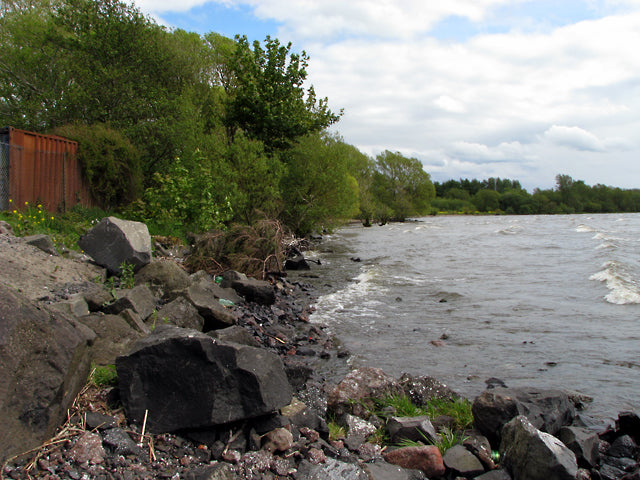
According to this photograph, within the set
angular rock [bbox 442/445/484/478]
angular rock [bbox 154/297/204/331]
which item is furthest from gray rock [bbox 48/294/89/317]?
angular rock [bbox 442/445/484/478]

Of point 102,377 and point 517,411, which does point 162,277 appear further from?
point 517,411

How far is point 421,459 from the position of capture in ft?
13.2

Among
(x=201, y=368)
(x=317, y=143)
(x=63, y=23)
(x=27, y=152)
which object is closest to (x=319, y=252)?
(x=317, y=143)

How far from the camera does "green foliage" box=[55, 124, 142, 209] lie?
16.3m

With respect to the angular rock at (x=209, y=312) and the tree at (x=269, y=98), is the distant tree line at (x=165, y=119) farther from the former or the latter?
the angular rock at (x=209, y=312)

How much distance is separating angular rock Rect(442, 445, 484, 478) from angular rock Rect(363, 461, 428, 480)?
0.30m

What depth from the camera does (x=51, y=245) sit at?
9.01 metres

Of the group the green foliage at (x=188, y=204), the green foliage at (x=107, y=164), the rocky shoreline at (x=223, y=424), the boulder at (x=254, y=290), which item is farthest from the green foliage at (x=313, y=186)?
the rocky shoreline at (x=223, y=424)

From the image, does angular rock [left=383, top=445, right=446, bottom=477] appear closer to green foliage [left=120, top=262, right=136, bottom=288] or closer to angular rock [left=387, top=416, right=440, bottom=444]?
angular rock [left=387, top=416, right=440, bottom=444]

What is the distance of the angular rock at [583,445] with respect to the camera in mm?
4281

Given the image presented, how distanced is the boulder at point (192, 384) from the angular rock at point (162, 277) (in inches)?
201

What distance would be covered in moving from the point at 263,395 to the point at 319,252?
21581 millimetres

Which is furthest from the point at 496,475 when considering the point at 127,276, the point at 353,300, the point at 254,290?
the point at 353,300

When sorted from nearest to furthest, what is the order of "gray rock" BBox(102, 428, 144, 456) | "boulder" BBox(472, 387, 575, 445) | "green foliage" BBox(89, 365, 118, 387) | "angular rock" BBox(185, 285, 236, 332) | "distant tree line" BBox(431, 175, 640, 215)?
"gray rock" BBox(102, 428, 144, 456)
"green foliage" BBox(89, 365, 118, 387)
"boulder" BBox(472, 387, 575, 445)
"angular rock" BBox(185, 285, 236, 332)
"distant tree line" BBox(431, 175, 640, 215)
